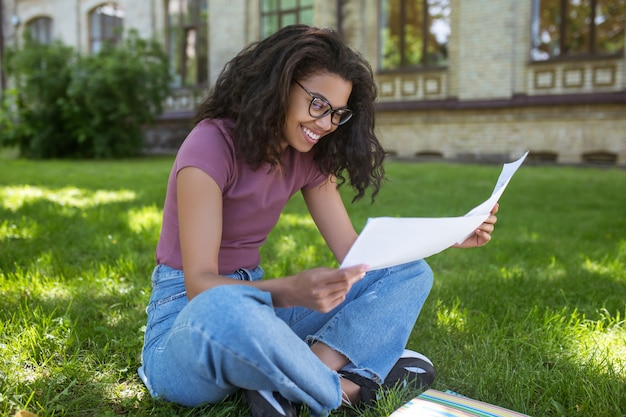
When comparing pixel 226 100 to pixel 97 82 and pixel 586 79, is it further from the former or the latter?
pixel 97 82

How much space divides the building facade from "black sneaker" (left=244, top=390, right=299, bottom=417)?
34.9 ft

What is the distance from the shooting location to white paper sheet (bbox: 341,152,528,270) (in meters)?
1.42

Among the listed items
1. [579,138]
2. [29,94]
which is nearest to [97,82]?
[29,94]

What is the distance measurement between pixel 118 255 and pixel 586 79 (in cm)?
986

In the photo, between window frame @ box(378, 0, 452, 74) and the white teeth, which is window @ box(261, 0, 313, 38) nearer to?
window frame @ box(378, 0, 452, 74)

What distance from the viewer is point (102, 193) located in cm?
662

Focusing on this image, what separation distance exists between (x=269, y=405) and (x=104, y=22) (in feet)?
59.6

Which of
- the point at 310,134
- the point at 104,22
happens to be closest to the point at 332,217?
the point at 310,134

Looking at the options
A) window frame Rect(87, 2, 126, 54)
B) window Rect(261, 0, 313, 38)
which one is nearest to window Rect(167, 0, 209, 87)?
window Rect(261, 0, 313, 38)

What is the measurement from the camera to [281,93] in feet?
6.12

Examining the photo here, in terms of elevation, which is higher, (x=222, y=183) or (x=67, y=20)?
(x=67, y=20)

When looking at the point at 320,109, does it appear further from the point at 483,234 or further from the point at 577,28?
the point at 577,28

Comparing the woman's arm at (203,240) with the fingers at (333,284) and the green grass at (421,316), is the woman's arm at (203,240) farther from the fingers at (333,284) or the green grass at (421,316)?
the green grass at (421,316)

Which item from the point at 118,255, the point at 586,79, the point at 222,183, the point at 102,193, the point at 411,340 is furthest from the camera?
the point at 586,79
